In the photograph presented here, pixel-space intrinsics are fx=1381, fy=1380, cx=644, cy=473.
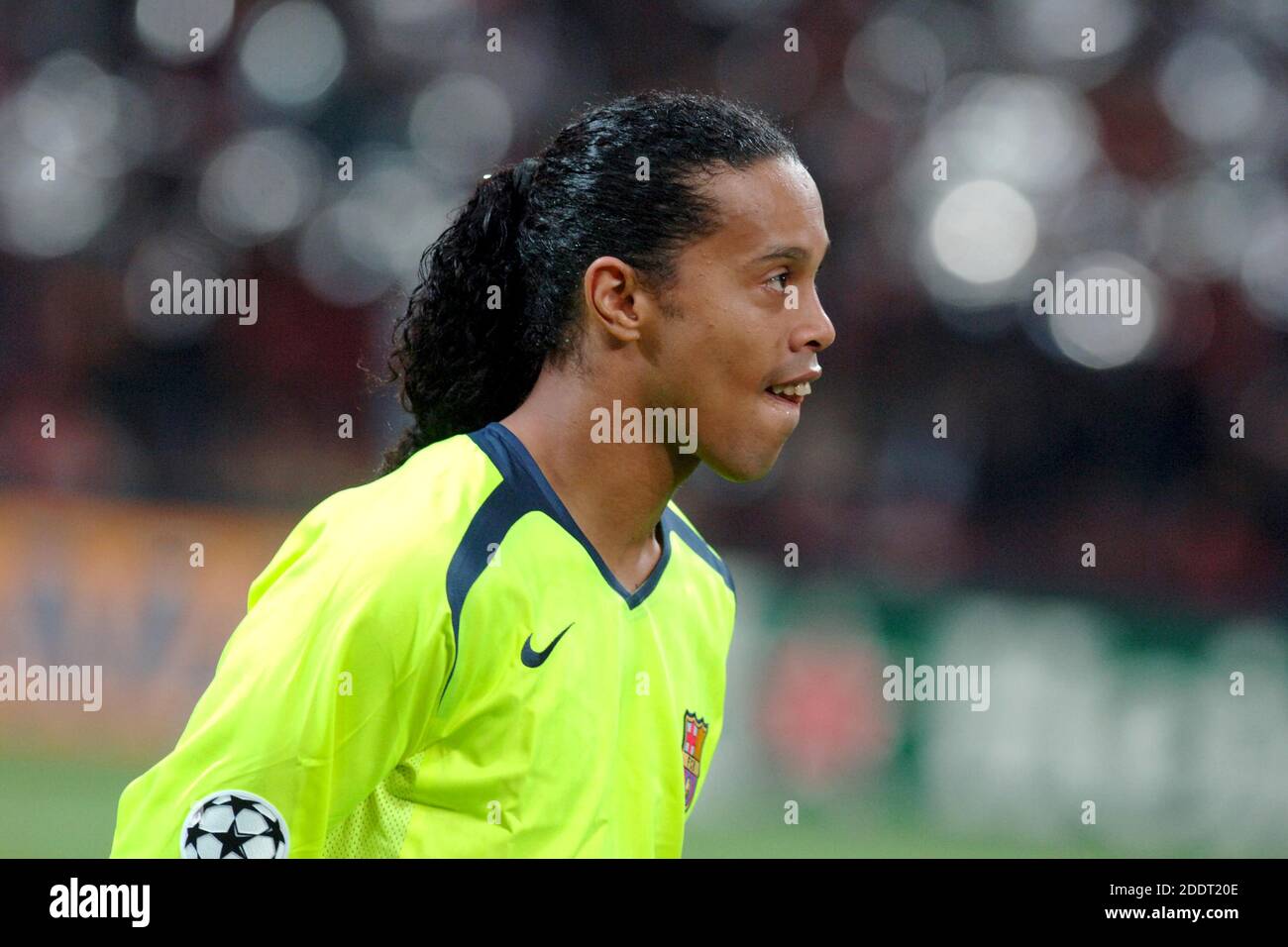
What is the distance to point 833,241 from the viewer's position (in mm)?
6656

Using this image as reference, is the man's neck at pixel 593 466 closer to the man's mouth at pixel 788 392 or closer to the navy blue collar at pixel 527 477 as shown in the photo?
the navy blue collar at pixel 527 477

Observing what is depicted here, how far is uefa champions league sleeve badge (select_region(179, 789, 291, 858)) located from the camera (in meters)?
1.54

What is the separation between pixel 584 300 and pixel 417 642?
1.99 feet

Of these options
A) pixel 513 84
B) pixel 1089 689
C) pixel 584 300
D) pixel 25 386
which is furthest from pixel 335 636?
pixel 513 84

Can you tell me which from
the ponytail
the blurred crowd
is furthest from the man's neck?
the blurred crowd

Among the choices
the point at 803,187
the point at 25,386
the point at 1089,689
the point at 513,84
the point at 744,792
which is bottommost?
the point at 744,792

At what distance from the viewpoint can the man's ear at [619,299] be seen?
1934mm

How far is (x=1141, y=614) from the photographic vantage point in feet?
19.2

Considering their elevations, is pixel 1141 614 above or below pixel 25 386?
below

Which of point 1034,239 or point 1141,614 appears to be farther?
point 1034,239

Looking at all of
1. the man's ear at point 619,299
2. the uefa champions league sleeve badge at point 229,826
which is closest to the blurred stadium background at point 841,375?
the man's ear at point 619,299

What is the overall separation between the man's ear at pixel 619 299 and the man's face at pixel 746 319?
29 millimetres

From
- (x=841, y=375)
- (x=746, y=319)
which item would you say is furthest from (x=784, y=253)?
(x=841, y=375)

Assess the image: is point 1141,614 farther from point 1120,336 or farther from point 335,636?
point 335,636
